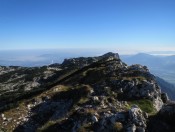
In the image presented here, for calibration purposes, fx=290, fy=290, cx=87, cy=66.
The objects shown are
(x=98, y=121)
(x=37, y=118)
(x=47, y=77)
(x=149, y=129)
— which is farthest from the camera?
(x=47, y=77)

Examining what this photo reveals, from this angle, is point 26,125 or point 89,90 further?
point 89,90

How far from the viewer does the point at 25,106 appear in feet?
148

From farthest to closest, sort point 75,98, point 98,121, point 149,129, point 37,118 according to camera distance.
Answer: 1. point 75,98
2. point 37,118
3. point 98,121
4. point 149,129

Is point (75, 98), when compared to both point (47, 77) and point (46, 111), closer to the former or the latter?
point (46, 111)

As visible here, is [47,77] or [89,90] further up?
[89,90]

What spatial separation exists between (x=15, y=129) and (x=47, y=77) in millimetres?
74910

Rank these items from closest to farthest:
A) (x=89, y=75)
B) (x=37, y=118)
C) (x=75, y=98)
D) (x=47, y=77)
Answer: (x=37, y=118) < (x=75, y=98) < (x=89, y=75) < (x=47, y=77)

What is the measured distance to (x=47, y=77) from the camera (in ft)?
366

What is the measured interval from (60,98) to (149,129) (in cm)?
2262

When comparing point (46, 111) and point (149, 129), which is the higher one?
point (149, 129)

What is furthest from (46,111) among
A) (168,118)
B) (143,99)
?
(168,118)

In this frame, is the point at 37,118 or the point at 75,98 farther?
the point at 75,98

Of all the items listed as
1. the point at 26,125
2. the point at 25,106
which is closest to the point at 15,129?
the point at 26,125

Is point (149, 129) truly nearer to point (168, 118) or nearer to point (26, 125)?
point (168, 118)
